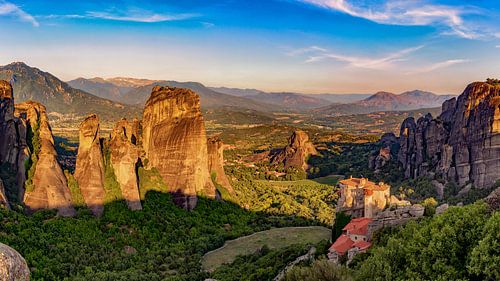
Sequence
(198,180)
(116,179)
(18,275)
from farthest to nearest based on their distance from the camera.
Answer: (198,180) < (116,179) < (18,275)

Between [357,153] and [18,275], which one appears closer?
[18,275]

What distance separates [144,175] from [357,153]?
3839 inches

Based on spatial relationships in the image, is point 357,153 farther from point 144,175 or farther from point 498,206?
point 498,206

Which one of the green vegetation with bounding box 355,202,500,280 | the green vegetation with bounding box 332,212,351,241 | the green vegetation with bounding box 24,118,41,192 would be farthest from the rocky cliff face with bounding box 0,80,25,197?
the green vegetation with bounding box 355,202,500,280

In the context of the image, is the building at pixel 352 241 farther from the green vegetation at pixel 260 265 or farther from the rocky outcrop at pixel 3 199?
the rocky outcrop at pixel 3 199

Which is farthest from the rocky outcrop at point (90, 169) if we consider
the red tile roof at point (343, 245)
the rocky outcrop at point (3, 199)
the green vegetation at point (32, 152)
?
the red tile roof at point (343, 245)

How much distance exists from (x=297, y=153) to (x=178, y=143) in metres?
76.8

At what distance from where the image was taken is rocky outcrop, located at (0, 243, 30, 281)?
319 inches

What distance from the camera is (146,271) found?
4362 centimetres

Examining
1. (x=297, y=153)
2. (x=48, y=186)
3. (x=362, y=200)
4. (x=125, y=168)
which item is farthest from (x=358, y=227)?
(x=297, y=153)

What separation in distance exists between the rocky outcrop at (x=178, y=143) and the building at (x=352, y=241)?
101 ft

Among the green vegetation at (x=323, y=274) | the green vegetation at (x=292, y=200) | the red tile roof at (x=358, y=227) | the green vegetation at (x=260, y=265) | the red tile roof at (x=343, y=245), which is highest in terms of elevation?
the green vegetation at (x=323, y=274)

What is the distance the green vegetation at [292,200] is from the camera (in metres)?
74.2

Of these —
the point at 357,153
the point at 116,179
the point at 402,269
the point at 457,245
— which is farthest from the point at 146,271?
the point at 357,153
